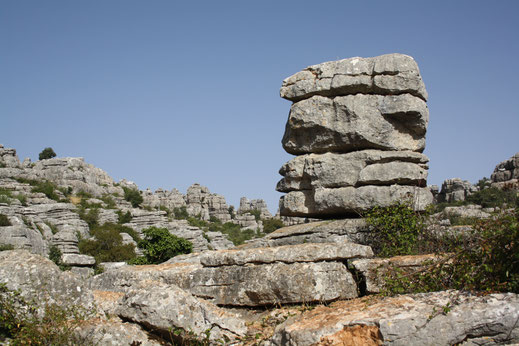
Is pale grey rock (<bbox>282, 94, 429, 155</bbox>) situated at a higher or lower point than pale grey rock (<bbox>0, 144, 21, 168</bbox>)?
lower

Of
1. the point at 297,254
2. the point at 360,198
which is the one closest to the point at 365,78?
the point at 360,198

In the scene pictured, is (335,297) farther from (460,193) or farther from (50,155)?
(50,155)

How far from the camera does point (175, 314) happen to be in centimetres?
617

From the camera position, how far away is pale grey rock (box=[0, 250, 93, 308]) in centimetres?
632

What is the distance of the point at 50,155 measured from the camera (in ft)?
344

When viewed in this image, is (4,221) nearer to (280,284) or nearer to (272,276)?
(272,276)

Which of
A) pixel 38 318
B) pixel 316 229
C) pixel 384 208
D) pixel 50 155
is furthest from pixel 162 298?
pixel 50 155

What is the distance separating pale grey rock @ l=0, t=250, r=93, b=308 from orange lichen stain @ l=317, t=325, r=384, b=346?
3.31m

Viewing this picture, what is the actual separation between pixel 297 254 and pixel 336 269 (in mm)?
606

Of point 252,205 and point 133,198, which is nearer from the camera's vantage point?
point 133,198

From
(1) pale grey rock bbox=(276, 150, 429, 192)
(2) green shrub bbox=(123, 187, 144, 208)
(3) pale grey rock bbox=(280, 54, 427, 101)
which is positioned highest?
(3) pale grey rock bbox=(280, 54, 427, 101)

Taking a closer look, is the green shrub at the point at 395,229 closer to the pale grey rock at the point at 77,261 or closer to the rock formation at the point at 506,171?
the pale grey rock at the point at 77,261

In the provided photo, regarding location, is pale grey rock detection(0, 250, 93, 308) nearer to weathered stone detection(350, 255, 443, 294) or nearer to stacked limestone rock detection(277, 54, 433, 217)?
weathered stone detection(350, 255, 443, 294)

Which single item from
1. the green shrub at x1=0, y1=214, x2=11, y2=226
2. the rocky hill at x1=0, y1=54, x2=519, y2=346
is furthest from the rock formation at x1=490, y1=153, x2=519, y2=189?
the green shrub at x1=0, y1=214, x2=11, y2=226
